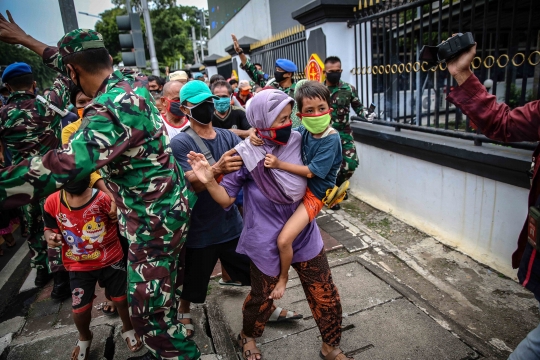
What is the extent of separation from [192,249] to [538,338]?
6.51 feet

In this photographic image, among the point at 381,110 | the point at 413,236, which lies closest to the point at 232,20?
→ the point at 381,110

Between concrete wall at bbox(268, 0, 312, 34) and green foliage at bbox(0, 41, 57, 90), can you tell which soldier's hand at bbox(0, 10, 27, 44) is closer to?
green foliage at bbox(0, 41, 57, 90)

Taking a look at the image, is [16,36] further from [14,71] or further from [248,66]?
[248,66]

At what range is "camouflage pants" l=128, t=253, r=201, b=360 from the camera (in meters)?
1.97

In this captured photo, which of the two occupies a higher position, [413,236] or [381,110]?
[381,110]

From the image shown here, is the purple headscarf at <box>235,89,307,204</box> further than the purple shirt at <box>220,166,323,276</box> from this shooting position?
No

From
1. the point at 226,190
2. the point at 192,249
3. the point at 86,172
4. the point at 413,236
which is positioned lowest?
the point at 413,236

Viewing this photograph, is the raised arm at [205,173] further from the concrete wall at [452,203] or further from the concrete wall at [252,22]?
the concrete wall at [252,22]

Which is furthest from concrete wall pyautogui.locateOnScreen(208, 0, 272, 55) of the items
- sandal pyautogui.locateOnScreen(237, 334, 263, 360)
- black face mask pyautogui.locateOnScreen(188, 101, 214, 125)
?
sandal pyautogui.locateOnScreen(237, 334, 263, 360)

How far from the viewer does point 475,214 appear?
3320 mm

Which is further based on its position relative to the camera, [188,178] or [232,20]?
[232,20]

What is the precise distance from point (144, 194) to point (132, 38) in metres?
4.58

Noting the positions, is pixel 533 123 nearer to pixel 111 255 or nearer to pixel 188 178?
pixel 188 178

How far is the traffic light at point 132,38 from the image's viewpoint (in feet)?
18.2
